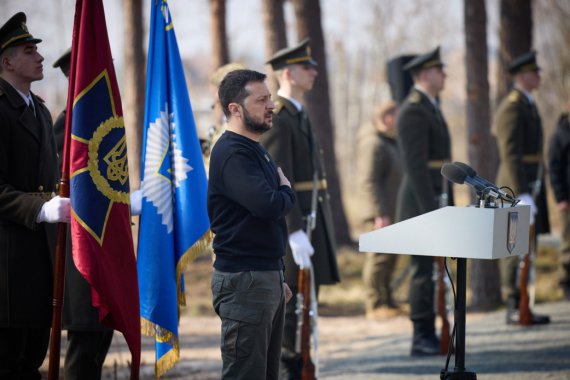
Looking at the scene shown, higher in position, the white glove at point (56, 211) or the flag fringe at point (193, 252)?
the white glove at point (56, 211)

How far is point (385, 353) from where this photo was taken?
7.75 m

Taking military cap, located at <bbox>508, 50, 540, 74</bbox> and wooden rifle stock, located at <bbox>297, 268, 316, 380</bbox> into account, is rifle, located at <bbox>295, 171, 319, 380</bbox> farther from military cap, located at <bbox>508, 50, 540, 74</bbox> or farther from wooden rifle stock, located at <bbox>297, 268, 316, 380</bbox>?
military cap, located at <bbox>508, 50, 540, 74</bbox>

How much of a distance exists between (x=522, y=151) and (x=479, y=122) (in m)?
2.00

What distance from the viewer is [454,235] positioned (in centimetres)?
436

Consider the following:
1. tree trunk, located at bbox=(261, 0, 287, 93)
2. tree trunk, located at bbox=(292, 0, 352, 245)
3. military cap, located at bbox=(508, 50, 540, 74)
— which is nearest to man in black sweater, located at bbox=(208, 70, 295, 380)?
military cap, located at bbox=(508, 50, 540, 74)

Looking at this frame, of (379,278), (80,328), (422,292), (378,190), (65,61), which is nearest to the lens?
(80,328)

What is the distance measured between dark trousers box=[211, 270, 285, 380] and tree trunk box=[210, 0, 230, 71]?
34.2 feet

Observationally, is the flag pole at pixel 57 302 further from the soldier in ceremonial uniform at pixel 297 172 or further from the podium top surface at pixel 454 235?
the soldier in ceremonial uniform at pixel 297 172

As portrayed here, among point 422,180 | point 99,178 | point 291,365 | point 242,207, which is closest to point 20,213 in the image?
point 99,178

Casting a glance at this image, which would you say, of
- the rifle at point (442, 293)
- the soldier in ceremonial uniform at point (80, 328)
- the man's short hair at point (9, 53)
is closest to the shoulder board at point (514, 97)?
the rifle at point (442, 293)

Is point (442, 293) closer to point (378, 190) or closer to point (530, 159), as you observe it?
point (530, 159)

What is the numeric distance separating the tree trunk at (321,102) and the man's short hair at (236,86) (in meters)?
9.25

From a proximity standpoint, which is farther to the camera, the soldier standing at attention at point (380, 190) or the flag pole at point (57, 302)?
the soldier standing at attention at point (380, 190)

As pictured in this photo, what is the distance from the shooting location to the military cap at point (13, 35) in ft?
15.6
